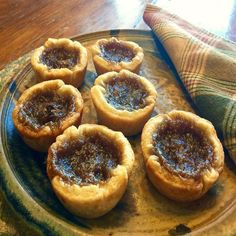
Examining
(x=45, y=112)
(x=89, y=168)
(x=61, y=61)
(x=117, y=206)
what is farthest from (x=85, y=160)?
(x=61, y=61)

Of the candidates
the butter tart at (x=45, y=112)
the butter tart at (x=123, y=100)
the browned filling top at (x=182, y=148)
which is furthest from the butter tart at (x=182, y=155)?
the butter tart at (x=45, y=112)

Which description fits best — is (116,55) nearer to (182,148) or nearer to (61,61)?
(61,61)

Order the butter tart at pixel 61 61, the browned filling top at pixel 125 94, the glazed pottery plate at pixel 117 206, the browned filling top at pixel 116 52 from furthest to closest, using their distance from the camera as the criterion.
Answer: the browned filling top at pixel 116 52 < the butter tart at pixel 61 61 < the browned filling top at pixel 125 94 < the glazed pottery plate at pixel 117 206

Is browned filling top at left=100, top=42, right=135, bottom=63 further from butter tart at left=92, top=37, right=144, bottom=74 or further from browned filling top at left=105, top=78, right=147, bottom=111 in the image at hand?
browned filling top at left=105, top=78, right=147, bottom=111

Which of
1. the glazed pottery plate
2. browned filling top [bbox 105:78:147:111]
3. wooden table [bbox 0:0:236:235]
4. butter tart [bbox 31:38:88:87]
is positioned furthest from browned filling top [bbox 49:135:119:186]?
wooden table [bbox 0:0:236:235]

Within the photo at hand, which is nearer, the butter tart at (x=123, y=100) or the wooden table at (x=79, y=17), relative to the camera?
the butter tart at (x=123, y=100)

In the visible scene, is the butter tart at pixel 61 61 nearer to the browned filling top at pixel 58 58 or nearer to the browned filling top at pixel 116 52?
the browned filling top at pixel 58 58
